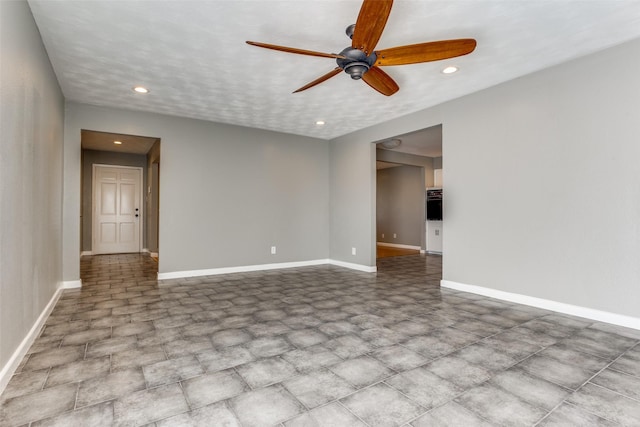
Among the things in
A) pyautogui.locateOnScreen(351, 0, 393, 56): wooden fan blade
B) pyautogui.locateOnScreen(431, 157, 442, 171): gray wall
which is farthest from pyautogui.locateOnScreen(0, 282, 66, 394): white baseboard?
pyautogui.locateOnScreen(431, 157, 442, 171): gray wall

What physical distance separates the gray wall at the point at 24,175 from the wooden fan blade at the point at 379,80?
96.0 inches

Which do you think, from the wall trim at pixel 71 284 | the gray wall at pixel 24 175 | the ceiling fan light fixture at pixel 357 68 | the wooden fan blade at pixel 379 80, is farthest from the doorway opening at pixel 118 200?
the ceiling fan light fixture at pixel 357 68

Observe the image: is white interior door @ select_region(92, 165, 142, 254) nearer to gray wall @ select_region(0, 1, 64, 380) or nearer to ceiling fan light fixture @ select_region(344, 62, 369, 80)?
gray wall @ select_region(0, 1, 64, 380)

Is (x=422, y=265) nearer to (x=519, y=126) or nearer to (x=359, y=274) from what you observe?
(x=359, y=274)

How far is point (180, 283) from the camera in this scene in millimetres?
4793

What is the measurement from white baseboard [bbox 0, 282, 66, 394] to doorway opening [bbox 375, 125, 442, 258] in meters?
6.40

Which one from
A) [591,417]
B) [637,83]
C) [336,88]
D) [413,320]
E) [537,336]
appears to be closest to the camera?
[591,417]

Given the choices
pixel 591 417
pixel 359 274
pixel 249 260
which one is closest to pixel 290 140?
pixel 249 260

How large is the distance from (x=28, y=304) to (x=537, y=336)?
4.03 metres

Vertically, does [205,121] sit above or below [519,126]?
above

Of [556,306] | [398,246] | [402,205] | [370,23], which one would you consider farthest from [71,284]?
[402,205]

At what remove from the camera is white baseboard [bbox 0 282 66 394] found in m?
1.94

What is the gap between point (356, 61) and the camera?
259 cm

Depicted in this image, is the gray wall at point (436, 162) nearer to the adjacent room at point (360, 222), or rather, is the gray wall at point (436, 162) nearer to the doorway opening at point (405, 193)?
the doorway opening at point (405, 193)
